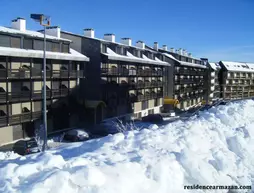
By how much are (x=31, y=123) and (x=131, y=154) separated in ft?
66.3

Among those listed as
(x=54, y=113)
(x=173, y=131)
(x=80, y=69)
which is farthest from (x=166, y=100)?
(x=173, y=131)

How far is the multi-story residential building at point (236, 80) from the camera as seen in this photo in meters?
77.1

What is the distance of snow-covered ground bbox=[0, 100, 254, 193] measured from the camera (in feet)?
14.5

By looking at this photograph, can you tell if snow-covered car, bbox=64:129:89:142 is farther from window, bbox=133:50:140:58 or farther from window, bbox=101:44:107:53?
window, bbox=133:50:140:58

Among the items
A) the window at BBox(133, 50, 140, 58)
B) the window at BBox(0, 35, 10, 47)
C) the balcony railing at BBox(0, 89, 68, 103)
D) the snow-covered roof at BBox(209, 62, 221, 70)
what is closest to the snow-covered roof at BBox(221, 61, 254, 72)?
the snow-covered roof at BBox(209, 62, 221, 70)

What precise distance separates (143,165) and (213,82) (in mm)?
72828

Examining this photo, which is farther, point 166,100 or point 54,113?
point 166,100

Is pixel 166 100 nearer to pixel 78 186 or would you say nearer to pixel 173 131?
pixel 173 131

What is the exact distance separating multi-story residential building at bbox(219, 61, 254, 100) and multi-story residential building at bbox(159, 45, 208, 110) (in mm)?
10634

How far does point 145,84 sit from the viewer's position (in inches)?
1598

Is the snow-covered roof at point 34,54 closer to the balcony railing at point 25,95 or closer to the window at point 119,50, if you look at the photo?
the balcony railing at point 25,95

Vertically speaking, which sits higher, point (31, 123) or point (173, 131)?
point (173, 131)

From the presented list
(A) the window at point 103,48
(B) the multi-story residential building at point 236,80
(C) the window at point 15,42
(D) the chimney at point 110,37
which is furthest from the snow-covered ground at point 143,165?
(B) the multi-story residential building at point 236,80

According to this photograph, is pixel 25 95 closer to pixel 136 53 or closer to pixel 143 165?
pixel 143 165
